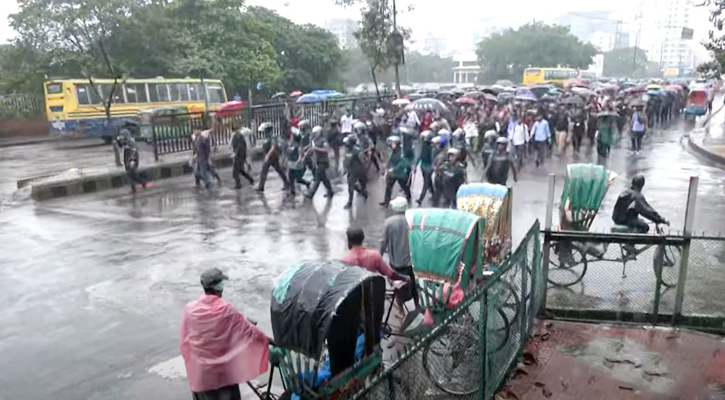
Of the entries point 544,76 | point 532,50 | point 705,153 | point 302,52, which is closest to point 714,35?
point 705,153

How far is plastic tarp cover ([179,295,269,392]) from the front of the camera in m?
4.15

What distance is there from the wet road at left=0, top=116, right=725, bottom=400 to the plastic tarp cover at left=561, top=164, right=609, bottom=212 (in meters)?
2.01

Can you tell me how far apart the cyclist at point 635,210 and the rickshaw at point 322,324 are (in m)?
4.61

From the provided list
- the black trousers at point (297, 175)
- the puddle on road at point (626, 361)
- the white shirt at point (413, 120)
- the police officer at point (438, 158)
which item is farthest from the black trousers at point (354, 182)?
the puddle on road at point (626, 361)

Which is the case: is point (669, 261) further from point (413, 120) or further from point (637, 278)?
point (413, 120)

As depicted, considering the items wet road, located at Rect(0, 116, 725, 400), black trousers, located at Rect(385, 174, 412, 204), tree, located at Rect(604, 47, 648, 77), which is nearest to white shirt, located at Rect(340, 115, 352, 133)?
wet road, located at Rect(0, 116, 725, 400)

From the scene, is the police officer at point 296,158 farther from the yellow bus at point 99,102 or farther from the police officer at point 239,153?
the yellow bus at point 99,102

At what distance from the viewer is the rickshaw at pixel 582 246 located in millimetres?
6512

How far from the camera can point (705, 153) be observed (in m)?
20.1

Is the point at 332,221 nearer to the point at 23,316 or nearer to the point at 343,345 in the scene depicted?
the point at 23,316

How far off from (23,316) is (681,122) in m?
33.5

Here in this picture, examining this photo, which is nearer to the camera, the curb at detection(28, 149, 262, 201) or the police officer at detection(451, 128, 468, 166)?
the police officer at detection(451, 128, 468, 166)

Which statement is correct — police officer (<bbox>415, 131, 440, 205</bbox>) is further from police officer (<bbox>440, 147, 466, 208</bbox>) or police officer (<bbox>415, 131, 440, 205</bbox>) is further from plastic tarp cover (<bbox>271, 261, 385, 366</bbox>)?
plastic tarp cover (<bbox>271, 261, 385, 366</bbox>)

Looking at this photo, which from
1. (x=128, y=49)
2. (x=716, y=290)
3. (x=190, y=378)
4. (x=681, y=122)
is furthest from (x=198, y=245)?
(x=681, y=122)
